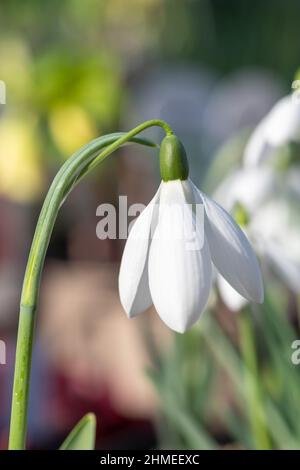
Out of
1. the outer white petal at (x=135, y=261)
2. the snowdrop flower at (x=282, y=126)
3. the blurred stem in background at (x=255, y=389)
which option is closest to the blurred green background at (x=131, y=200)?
the blurred stem in background at (x=255, y=389)

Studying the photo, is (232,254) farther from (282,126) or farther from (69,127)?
(69,127)

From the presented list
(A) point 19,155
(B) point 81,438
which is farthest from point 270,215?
(A) point 19,155

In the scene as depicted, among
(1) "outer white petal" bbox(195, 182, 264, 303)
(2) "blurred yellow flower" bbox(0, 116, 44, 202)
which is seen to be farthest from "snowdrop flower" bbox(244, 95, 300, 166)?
(2) "blurred yellow flower" bbox(0, 116, 44, 202)

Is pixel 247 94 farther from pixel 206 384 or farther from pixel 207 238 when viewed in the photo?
pixel 207 238

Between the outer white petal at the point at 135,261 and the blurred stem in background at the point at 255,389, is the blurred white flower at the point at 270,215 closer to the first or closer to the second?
the blurred stem in background at the point at 255,389

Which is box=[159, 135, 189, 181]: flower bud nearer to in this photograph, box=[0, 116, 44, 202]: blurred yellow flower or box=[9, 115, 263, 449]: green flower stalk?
box=[9, 115, 263, 449]: green flower stalk
